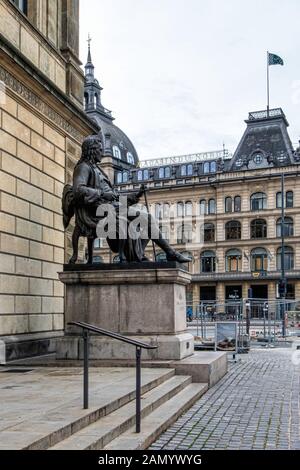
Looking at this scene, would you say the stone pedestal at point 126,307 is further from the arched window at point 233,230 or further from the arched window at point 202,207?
the arched window at point 202,207

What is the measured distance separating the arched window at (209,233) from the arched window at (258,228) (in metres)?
5.18

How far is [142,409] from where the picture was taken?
7379mm

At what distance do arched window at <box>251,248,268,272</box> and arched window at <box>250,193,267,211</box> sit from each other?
4.87 metres

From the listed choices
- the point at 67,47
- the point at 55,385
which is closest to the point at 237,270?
the point at 67,47

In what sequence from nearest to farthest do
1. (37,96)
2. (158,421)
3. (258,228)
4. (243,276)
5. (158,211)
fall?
(158,421), (37,96), (243,276), (258,228), (158,211)

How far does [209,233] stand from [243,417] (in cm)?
6646

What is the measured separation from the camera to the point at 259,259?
231 ft

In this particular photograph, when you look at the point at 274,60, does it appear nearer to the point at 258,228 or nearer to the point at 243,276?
the point at 258,228

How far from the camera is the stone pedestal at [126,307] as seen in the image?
1096 centimetres

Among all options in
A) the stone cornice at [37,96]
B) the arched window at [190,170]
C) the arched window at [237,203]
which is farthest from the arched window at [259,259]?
the stone cornice at [37,96]

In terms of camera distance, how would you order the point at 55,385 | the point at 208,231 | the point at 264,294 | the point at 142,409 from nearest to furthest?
the point at 142,409
the point at 55,385
the point at 264,294
the point at 208,231

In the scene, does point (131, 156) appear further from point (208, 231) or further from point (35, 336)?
point (35, 336)

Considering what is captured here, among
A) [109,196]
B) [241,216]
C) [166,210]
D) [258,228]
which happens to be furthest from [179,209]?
[109,196]
